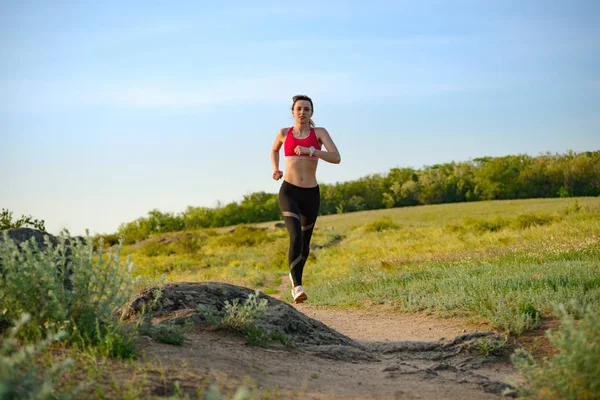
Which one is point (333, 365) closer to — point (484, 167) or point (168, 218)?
point (168, 218)

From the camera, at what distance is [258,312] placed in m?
7.03

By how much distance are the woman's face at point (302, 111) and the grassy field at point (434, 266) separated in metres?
3.57

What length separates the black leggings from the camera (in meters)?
10.1

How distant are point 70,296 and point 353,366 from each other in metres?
3.13

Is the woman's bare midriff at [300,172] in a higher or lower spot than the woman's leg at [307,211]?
higher

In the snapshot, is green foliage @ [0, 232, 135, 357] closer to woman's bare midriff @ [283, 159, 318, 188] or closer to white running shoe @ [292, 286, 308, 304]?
white running shoe @ [292, 286, 308, 304]

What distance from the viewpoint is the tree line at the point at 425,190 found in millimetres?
51219

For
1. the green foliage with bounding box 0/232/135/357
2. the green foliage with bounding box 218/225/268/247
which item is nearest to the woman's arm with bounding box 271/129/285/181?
the green foliage with bounding box 0/232/135/357

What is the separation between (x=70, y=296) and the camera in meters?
5.62

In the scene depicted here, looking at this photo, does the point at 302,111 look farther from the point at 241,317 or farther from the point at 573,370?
the point at 573,370

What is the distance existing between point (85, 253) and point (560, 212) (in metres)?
31.3

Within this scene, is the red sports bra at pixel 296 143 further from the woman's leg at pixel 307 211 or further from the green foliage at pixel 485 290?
the green foliage at pixel 485 290

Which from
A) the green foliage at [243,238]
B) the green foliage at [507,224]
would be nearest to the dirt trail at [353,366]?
the green foliage at [507,224]

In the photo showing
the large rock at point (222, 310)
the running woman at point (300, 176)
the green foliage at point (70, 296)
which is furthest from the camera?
the running woman at point (300, 176)
